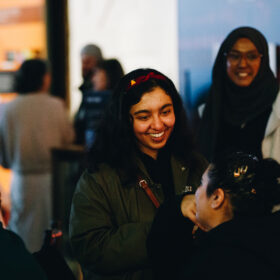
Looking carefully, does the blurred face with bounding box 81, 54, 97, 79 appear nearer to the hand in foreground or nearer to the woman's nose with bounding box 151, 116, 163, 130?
the woman's nose with bounding box 151, 116, 163, 130

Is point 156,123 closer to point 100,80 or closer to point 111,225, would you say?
point 111,225

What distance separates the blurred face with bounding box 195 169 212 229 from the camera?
1.61 metres

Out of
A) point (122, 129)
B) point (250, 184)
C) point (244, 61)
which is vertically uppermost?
point (244, 61)

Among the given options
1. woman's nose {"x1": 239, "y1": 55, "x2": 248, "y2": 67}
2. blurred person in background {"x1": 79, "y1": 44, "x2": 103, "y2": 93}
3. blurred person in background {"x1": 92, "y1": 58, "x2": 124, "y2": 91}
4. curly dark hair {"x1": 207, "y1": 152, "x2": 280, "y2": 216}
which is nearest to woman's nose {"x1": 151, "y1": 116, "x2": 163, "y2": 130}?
curly dark hair {"x1": 207, "y1": 152, "x2": 280, "y2": 216}

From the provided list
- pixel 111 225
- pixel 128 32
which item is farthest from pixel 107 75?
pixel 111 225

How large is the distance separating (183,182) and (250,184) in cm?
59

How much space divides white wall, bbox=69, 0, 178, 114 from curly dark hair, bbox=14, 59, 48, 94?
1.27 m

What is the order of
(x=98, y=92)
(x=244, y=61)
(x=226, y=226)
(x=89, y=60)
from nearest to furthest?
(x=226, y=226), (x=244, y=61), (x=98, y=92), (x=89, y=60)

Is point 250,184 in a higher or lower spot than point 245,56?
lower

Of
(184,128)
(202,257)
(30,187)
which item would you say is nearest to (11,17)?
(30,187)

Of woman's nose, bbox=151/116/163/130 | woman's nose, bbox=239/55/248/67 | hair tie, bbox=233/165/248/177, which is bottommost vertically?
hair tie, bbox=233/165/248/177

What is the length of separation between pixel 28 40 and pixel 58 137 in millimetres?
2446

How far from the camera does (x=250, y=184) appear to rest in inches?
60.5

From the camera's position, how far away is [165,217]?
5.68ft
